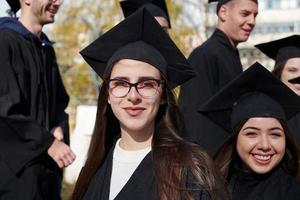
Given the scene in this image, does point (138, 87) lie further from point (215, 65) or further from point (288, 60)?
point (288, 60)

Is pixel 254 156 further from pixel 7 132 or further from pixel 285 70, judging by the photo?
pixel 285 70

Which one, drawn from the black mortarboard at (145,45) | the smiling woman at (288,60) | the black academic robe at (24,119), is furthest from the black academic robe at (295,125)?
the black mortarboard at (145,45)

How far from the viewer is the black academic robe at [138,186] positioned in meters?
2.96

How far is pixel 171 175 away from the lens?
296cm

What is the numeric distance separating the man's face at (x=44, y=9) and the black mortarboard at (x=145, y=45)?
122cm

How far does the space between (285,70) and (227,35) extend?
0.69 metres

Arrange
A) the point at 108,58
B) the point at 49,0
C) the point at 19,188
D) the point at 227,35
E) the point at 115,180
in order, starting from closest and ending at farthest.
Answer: the point at 115,180
the point at 108,58
the point at 19,188
the point at 49,0
the point at 227,35

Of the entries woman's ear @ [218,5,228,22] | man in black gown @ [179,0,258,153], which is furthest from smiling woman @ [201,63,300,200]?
woman's ear @ [218,5,228,22]

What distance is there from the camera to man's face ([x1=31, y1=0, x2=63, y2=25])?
4.51m

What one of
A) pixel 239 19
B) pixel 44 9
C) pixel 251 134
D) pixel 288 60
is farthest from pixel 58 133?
pixel 288 60

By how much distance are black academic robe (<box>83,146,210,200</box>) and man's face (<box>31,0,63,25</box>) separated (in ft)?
5.44

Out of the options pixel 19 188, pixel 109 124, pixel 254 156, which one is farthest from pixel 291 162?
pixel 19 188

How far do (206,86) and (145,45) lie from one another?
1983 millimetres

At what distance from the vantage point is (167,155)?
3057 millimetres
